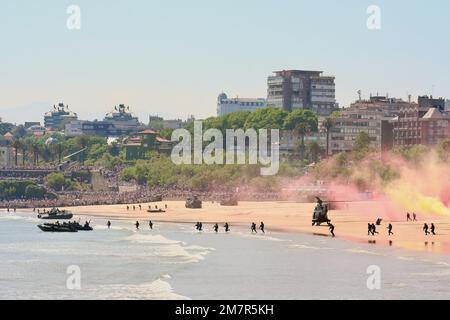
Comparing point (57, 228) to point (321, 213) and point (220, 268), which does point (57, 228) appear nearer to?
point (321, 213)

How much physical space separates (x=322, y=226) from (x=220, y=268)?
45.1m

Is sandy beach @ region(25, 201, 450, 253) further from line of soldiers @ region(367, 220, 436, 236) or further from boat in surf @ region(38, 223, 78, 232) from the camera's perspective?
boat in surf @ region(38, 223, 78, 232)

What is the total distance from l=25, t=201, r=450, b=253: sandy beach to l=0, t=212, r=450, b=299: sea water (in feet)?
12.5

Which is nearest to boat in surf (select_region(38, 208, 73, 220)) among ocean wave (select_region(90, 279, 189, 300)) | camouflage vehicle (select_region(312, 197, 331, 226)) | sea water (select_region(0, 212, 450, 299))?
sea water (select_region(0, 212, 450, 299))

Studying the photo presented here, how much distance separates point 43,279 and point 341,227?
47.9m

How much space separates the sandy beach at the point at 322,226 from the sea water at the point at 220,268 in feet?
12.5

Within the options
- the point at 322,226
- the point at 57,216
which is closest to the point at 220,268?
the point at 322,226

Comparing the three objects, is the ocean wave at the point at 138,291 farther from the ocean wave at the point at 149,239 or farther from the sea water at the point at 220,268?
the ocean wave at the point at 149,239

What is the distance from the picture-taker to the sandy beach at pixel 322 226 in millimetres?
113875

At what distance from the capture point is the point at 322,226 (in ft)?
461

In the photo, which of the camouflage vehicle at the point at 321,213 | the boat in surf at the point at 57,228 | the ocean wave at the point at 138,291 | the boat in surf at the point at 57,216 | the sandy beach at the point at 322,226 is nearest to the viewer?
the ocean wave at the point at 138,291

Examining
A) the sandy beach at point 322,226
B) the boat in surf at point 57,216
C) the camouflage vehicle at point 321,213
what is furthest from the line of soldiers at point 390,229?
the boat in surf at point 57,216

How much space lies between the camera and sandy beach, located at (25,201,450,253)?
4483 inches
